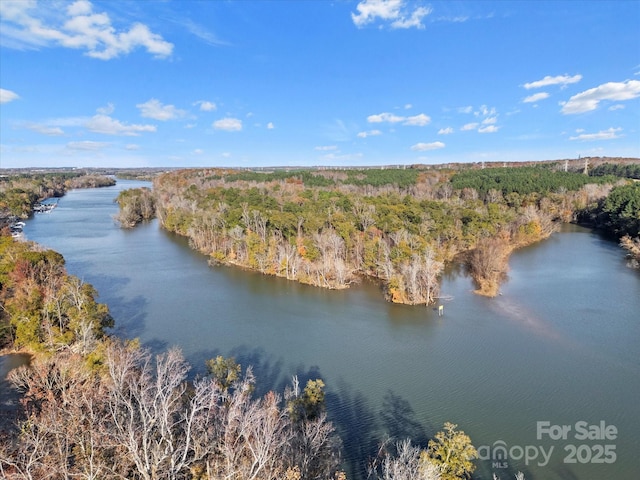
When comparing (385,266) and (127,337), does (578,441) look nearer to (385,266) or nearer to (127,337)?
(385,266)

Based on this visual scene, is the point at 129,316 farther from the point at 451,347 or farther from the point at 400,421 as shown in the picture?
the point at 451,347

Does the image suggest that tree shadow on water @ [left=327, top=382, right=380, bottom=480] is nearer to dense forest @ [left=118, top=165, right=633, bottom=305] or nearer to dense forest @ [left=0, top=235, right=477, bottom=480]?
dense forest @ [left=0, top=235, right=477, bottom=480]

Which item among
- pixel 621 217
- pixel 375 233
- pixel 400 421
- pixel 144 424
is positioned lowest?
pixel 400 421

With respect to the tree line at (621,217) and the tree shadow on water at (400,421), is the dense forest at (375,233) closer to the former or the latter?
the tree line at (621,217)

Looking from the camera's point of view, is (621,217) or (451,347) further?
(621,217)

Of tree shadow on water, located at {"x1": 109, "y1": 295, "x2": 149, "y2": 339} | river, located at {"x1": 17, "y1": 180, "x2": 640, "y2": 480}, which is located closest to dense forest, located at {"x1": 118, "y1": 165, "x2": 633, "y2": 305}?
river, located at {"x1": 17, "y1": 180, "x2": 640, "y2": 480}

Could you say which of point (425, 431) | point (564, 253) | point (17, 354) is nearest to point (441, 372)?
point (425, 431)

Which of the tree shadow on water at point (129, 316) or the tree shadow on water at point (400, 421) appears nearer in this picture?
the tree shadow on water at point (400, 421)

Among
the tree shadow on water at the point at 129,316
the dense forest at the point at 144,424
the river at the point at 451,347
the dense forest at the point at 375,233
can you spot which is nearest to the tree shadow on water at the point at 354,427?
the river at the point at 451,347

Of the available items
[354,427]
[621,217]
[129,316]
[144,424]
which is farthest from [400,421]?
[621,217]
